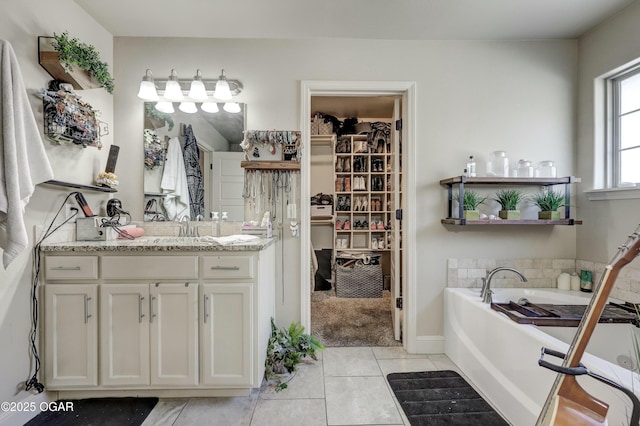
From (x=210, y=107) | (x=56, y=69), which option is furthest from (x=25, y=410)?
(x=210, y=107)

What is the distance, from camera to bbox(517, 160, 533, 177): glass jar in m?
2.24

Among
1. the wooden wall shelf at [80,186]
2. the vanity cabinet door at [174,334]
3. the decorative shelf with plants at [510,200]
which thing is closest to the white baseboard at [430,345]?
the decorative shelf with plants at [510,200]

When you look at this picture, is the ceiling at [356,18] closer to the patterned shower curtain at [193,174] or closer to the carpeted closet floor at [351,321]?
the patterned shower curtain at [193,174]

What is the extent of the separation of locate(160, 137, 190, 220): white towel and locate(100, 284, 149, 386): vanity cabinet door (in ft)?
2.59

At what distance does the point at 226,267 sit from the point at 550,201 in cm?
246

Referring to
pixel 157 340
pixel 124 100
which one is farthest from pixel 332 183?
pixel 157 340

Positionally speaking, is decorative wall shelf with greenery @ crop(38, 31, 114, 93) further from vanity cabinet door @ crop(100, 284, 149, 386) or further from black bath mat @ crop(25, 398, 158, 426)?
black bath mat @ crop(25, 398, 158, 426)

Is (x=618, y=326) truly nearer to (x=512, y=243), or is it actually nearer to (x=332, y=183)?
(x=512, y=243)

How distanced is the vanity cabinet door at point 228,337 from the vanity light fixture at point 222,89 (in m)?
1.47

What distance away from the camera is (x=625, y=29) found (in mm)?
1954

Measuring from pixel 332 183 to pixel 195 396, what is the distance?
3.12 metres

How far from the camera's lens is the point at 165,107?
2.28 m

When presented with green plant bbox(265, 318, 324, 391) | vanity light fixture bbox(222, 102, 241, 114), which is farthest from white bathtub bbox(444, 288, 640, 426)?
vanity light fixture bbox(222, 102, 241, 114)

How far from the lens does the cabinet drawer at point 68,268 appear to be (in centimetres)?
164
